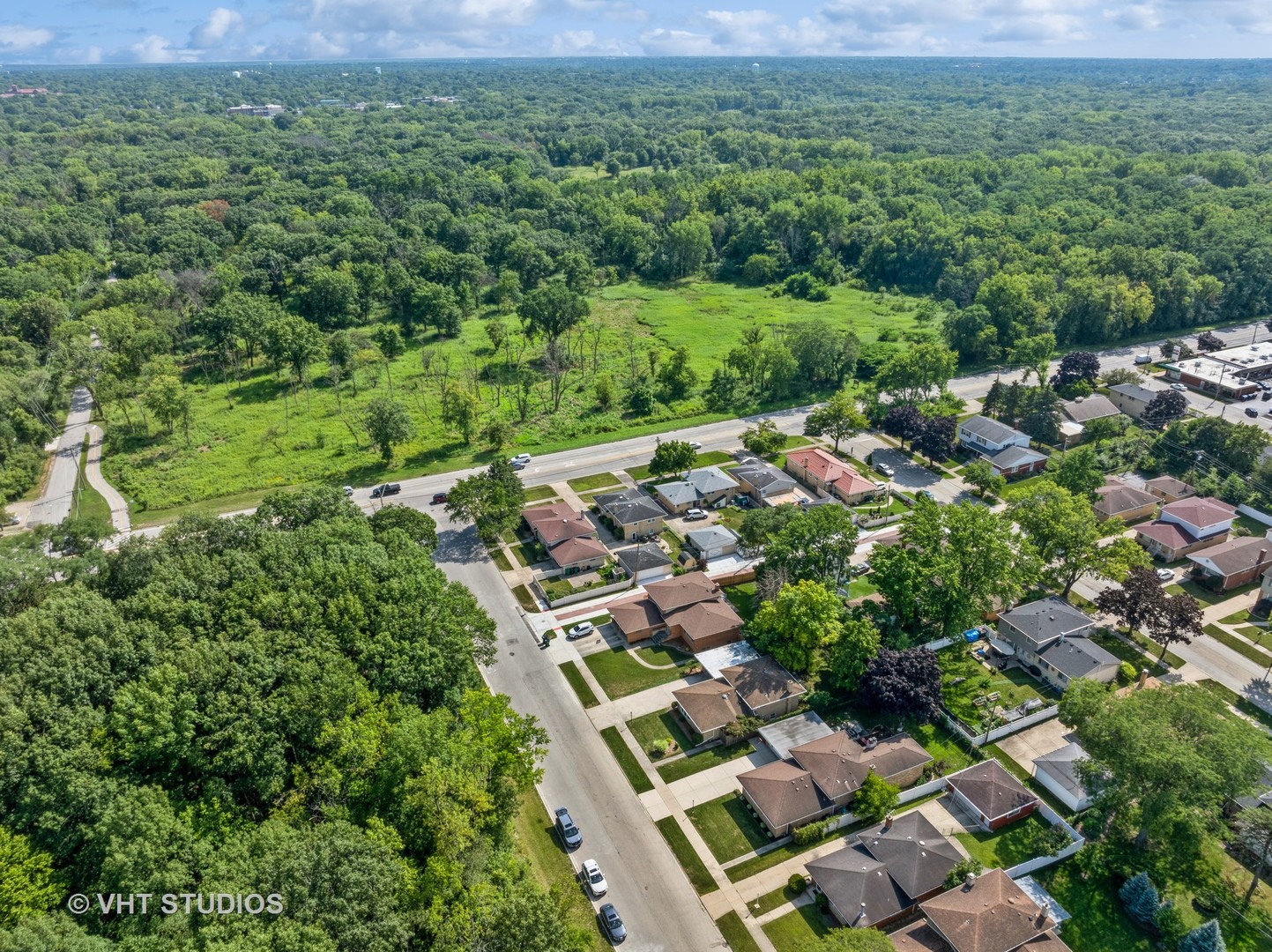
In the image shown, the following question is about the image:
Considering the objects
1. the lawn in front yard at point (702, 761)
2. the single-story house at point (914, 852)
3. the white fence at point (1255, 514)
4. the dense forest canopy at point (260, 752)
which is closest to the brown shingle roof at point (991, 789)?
the single-story house at point (914, 852)

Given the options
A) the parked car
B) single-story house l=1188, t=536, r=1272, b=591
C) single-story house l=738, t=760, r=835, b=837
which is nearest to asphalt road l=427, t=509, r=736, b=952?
the parked car

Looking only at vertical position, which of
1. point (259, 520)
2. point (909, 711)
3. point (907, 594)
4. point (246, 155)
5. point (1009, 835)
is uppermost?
point (246, 155)

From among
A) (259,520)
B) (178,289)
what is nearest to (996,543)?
(259,520)

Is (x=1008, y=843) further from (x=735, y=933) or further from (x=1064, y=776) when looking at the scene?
(x=735, y=933)

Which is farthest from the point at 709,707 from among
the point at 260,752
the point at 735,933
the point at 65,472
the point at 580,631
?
the point at 65,472

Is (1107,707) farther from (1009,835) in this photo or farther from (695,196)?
(695,196)

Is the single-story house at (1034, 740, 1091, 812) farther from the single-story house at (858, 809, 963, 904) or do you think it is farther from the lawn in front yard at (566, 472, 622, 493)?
the lawn in front yard at (566, 472, 622, 493)
